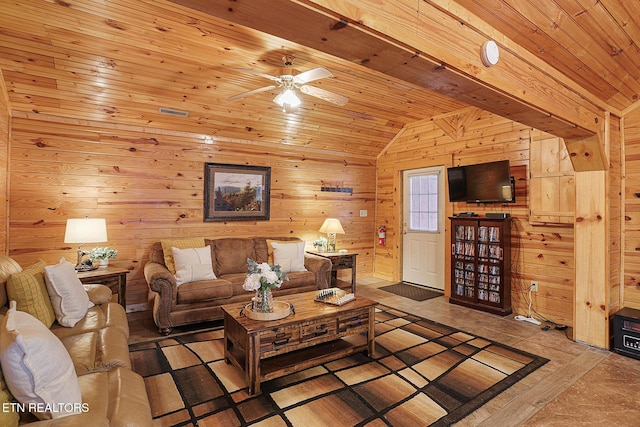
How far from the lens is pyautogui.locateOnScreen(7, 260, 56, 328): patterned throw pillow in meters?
2.10

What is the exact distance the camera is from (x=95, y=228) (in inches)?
134

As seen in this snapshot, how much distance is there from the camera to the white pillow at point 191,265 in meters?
3.71

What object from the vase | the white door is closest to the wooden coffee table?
the vase

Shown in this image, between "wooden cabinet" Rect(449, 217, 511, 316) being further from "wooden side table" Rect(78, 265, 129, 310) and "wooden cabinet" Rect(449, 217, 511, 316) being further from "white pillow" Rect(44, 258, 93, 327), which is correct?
"white pillow" Rect(44, 258, 93, 327)

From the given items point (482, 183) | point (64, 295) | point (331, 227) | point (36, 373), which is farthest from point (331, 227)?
point (36, 373)

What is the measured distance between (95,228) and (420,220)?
461 cm

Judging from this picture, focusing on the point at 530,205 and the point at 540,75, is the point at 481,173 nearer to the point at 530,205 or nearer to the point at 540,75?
the point at 530,205

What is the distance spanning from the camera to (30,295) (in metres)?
2.16

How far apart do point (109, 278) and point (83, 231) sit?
539mm

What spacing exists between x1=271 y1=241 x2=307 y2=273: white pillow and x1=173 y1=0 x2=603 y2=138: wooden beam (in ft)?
10.1

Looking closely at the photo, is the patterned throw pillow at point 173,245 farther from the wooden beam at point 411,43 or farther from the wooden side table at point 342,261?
the wooden beam at point 411,43

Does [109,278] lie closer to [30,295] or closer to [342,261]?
[30,295]

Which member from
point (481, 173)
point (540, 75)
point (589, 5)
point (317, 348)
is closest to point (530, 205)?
point (481, 173)

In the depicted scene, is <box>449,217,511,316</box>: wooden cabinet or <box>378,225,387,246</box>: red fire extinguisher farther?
<box>378,225,387,246</box>: red fire extinguisher
